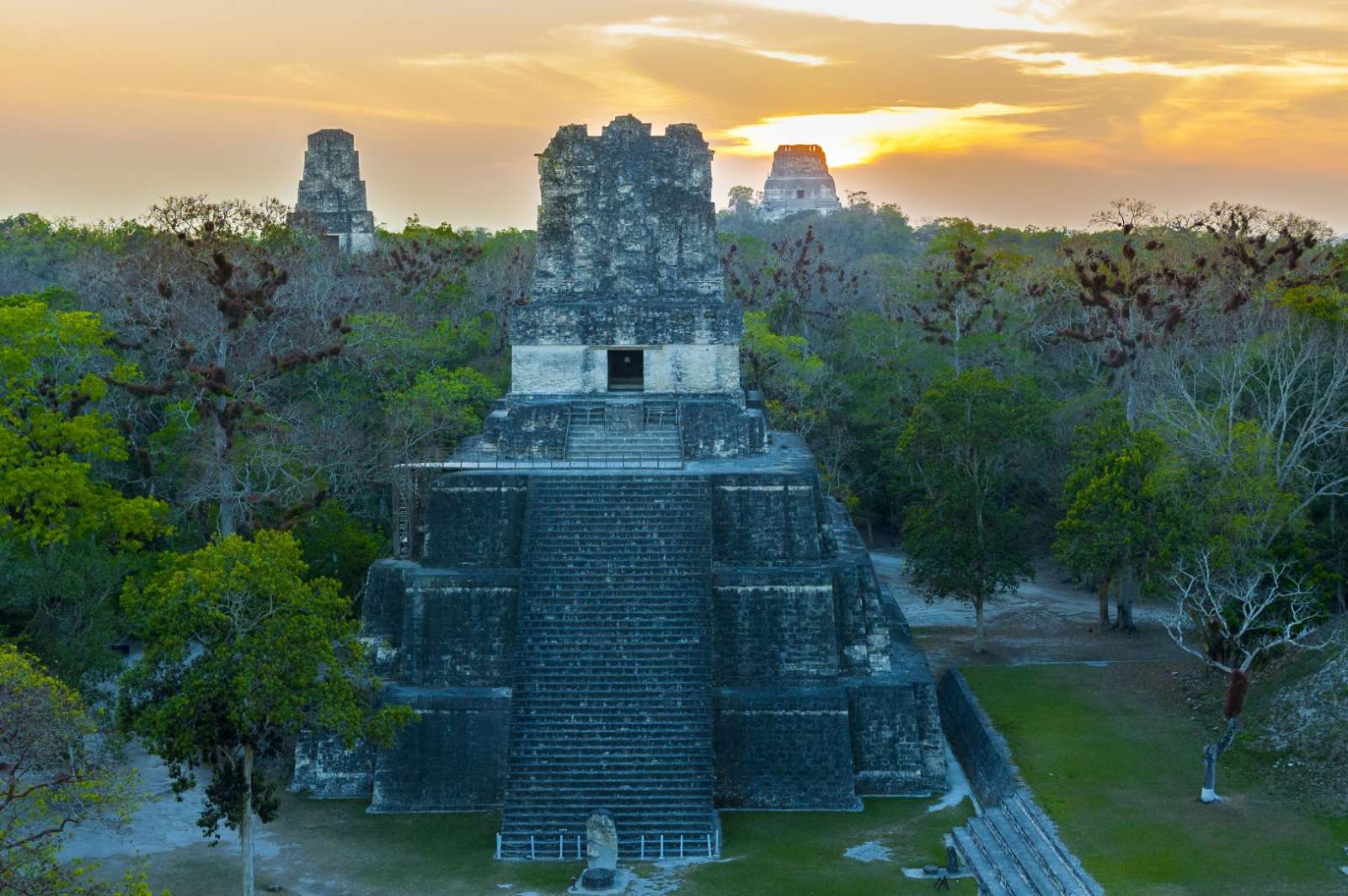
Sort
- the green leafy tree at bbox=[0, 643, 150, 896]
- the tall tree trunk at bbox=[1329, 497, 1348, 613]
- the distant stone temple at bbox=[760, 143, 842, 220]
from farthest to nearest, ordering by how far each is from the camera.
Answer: the distant stone temple at bbox=[760, 143, 842, 220] < the tall tree trunk at bbox=[1329, 497, 1348, 613] < the green leafy tree at bbox=[0, 643, 150, 896]

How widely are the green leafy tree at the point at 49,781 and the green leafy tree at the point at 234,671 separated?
0.66m

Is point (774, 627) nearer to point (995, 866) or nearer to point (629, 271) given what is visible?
point (995, 866)

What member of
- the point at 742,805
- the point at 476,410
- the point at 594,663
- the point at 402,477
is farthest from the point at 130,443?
the point at 742,805

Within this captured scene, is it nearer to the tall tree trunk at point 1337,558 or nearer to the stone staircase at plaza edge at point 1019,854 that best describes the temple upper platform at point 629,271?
the stone staircase at plaza edge at point 1019,854

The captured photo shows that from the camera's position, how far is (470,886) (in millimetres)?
16578

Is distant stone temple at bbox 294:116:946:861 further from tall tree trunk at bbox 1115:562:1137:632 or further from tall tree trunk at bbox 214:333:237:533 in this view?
tall tree trunk at bbox 1115:562:1137:632

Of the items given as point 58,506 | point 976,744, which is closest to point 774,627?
point 976,744

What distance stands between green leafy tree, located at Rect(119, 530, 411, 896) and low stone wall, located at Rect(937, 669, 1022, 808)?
748 centimetres

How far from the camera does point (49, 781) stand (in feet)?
47.1

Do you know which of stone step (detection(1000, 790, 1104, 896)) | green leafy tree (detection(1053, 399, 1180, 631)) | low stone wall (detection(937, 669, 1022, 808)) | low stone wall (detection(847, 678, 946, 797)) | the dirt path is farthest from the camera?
the dirt path

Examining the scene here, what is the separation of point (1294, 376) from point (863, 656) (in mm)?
8120

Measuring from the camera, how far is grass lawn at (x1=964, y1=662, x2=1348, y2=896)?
15555 millimetres

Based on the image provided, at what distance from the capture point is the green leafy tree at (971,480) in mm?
25375

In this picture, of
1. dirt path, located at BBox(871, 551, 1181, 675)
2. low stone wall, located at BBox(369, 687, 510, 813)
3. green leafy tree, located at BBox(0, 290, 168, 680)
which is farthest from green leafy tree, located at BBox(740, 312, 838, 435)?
low stone wall, located at BBox(369, 687, 510, 813)
